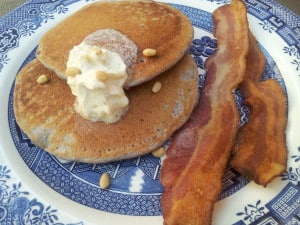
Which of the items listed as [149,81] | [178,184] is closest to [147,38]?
[149,81]

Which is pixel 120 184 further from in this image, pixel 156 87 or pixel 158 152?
pixel 156 87

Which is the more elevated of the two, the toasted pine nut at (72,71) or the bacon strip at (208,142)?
the toasted pine nut at (72,71)

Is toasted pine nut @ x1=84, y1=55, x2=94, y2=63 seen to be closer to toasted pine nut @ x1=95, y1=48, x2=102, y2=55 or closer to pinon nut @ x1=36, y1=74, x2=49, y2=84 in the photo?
toasted pine nut @ x1=95, y1=48, x2=102, y2=55

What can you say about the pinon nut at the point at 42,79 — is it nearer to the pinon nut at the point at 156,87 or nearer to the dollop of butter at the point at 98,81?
the dollop of butter at the point at 98,81

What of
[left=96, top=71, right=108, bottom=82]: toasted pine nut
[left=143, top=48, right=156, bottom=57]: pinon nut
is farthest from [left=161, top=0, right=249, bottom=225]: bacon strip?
[left=96, top=71, right=108, bottom=82]: toasted pine nut

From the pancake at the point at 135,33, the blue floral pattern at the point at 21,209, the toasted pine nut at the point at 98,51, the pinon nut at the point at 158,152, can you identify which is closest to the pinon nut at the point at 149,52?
the pancake at the point at 135,33

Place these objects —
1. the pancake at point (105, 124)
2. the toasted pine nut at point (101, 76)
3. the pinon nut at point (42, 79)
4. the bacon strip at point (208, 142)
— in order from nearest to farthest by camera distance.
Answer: the bacon strip at point (208, 142)
the toasted pine nut at point (101, 76)
the pancake at point (105, 124)
the pinon nut at point (42, 79)

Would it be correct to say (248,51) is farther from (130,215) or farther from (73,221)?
(73,221)
